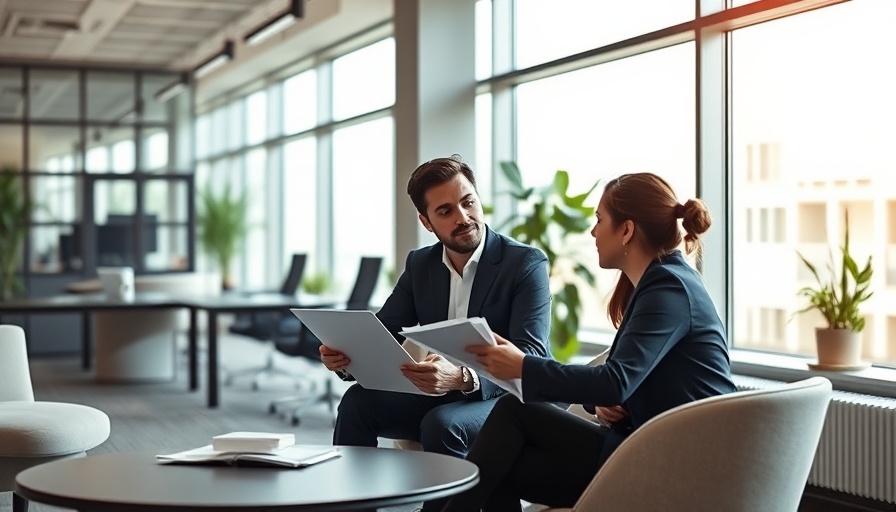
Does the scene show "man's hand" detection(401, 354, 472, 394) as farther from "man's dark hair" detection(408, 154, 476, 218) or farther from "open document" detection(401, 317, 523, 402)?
"man's dark hair" detection(408, 154, 476, 218)

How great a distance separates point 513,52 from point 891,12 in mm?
2954

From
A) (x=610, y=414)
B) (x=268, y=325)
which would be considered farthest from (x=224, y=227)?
(x=610, y=414)

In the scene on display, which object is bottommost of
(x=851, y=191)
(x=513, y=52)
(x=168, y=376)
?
(x=168, y=376)

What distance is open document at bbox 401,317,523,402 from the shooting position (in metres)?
2.38

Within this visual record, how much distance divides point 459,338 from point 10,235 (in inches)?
356

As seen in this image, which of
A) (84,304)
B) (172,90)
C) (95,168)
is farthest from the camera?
(95,168)

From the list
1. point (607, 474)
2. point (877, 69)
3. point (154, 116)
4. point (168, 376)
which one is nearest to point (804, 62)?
point (877, 69)

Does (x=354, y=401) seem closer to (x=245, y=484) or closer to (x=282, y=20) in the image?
(x=245, y=484)

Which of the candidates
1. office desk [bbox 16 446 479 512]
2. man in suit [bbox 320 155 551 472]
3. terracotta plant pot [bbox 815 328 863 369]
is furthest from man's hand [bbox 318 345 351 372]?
terracotta plant pot [bbox 815 328 863 369]

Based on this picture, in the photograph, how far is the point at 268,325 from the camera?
7.64m

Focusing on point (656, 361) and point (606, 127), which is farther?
point (606, 127)

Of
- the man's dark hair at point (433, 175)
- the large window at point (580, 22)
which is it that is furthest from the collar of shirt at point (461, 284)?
the large window at point (580, 22)

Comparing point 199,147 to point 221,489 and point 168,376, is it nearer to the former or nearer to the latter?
point 168,376

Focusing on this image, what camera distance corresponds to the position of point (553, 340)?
19.1ft
